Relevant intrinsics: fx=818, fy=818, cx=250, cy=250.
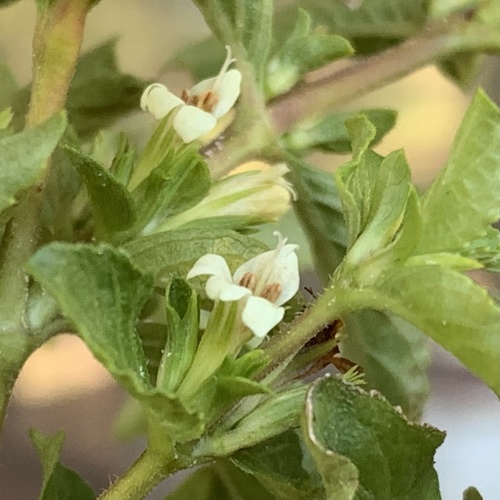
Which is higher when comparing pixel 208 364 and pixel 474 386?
pixel 208 364

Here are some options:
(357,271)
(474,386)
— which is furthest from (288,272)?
(474,386)

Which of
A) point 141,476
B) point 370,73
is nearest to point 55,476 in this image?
point 141,476

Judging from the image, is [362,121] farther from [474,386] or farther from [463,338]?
[474,386]

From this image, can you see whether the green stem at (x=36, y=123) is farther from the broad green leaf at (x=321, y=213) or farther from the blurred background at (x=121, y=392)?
the blurred background at (x=121, y=392)

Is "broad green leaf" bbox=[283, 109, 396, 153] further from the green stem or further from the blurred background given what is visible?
the blurred background

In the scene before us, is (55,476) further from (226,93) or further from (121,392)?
(121,392)
